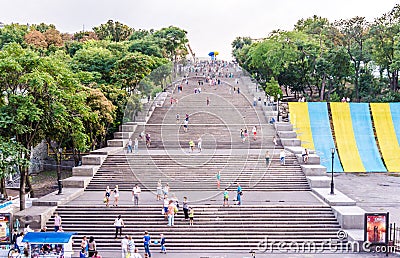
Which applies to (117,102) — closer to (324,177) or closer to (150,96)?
(150,96)

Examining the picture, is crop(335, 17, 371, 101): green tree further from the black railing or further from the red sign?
the red sign

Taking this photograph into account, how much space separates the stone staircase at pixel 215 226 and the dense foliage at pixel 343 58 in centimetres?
3300

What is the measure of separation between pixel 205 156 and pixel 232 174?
10.9ft

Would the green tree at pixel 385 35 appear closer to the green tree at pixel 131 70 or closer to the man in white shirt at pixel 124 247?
the green tree at pixel 131 70

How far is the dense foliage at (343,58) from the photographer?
54.5m

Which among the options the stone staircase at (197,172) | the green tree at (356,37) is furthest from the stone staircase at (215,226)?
the green tree at (356,37)

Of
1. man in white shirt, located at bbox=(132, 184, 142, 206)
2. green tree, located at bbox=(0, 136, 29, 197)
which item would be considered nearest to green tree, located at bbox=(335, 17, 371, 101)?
man in white shirt, located at bbox=(132, 184, 142, 206)

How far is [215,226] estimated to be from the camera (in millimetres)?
21688

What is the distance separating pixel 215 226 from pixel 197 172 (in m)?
8.07

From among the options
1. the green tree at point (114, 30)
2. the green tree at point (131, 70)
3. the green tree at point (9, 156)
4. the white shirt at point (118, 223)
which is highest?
the green tree at point (114, 30)

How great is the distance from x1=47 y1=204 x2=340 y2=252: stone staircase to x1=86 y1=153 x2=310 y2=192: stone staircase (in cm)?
449

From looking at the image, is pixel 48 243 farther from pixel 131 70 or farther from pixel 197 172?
pixel 131 70

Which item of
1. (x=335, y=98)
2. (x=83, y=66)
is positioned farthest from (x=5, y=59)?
(x=335, y=98)

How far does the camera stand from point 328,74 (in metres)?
56.2
